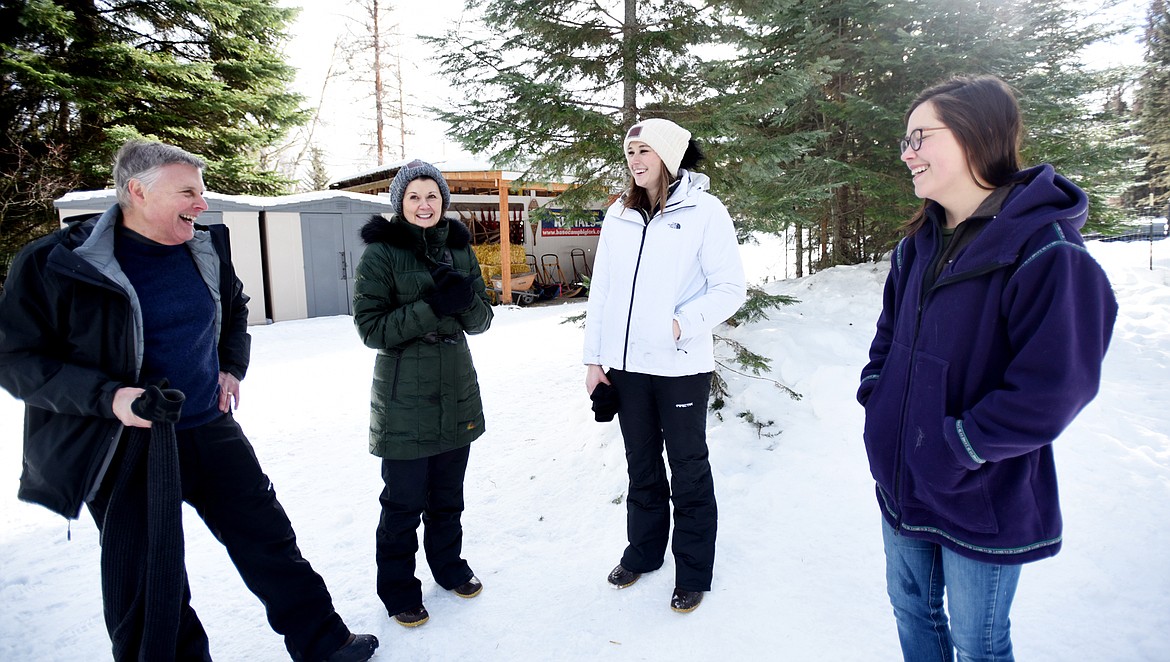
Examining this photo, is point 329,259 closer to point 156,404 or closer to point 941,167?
point 156,404

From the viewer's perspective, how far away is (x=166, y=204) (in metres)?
2.05

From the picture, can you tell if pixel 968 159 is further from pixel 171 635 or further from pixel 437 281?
pixel 171 635

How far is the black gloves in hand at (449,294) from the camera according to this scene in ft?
8.30

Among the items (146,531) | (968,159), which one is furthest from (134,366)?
(968,159)

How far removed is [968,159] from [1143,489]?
10.0 ft

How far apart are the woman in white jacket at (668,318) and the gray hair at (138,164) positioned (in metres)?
1.68

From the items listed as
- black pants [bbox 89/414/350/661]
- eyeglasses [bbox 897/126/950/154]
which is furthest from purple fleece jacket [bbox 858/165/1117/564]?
black pants [bbox 89/414/350/661]

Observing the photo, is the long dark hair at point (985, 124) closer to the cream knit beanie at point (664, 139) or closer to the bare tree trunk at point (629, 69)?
the cream knit beanie at point (664, 139)

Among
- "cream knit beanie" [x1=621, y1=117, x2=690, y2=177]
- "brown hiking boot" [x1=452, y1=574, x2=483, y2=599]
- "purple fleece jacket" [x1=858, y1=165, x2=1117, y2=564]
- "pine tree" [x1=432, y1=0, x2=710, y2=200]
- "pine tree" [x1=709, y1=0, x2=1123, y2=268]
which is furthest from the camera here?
"pine tree" [x1=709, y1=0, x2=1123, y2=268]

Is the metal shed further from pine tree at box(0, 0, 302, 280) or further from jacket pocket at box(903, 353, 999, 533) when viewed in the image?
jacket pocket at box(903, 353, 999, 533)

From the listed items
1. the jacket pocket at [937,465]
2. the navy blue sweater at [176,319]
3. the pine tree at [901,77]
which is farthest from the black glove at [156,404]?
the pine tree at [901,77]

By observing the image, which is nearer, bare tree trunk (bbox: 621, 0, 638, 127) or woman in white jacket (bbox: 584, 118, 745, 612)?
woman in white jacket (bbox: 584, 118, 745, 612)

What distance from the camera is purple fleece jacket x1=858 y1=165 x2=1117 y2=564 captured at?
1344mm

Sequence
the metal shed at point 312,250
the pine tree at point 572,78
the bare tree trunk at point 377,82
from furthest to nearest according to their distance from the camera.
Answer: the bare tree trunk at point 377,82 → the metal shed at point 312,250 → the pine tree at point 572,78
